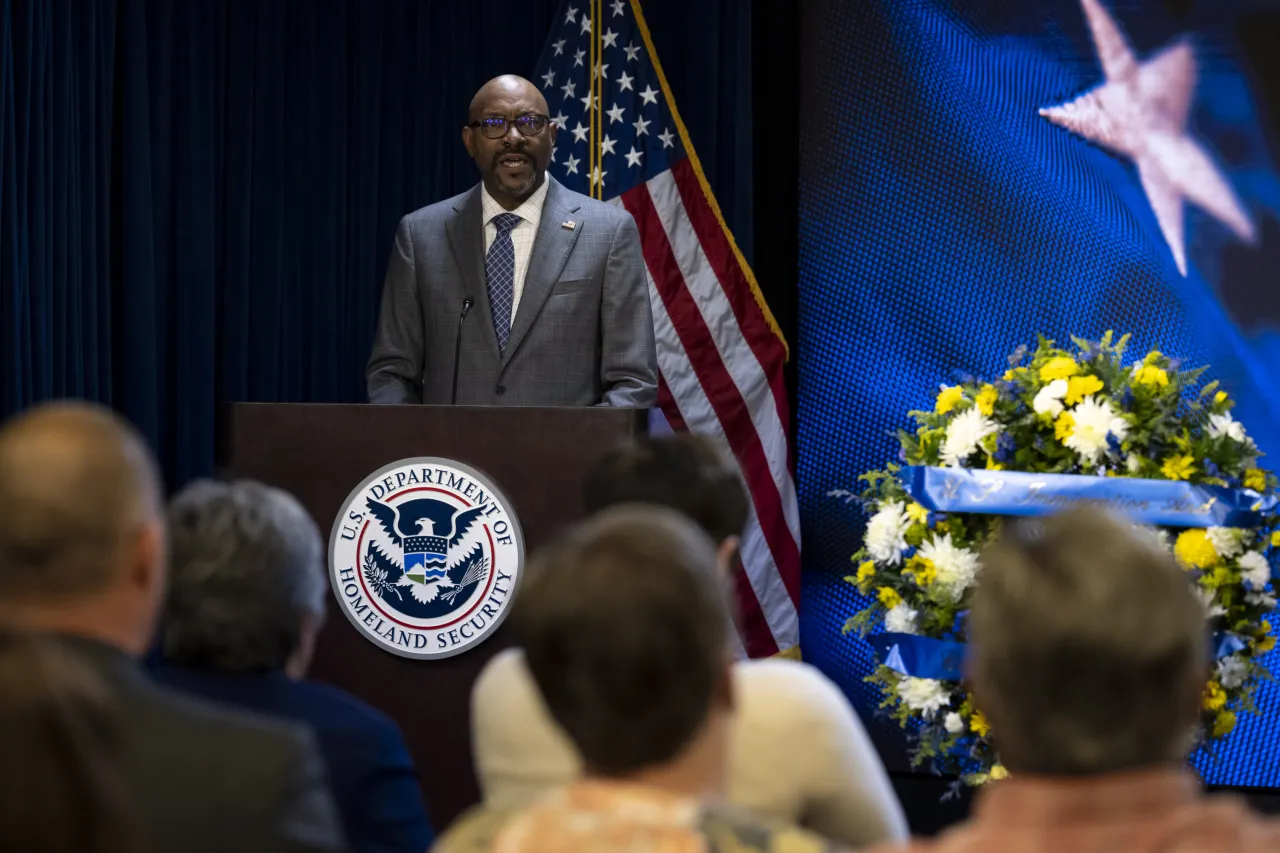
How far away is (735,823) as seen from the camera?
133 centimetres

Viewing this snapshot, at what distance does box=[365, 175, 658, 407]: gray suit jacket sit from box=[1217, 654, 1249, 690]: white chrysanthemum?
1543mm

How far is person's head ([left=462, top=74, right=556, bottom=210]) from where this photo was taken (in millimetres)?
4121

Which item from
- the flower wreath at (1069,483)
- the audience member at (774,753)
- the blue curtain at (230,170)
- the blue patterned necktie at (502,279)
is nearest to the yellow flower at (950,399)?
the flower wreath at (1069,483)

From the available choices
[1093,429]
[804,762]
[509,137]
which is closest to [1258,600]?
[1093,429]

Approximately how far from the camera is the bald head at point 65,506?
5.11 feet

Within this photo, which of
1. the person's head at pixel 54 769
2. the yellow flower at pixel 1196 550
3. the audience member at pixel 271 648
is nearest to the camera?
the person's head at pixel 54 769

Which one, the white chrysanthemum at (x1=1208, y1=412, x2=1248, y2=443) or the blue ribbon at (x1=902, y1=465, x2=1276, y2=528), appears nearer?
the blue ribbon at (x1=902, y1=465, x2=1276, y2=528)

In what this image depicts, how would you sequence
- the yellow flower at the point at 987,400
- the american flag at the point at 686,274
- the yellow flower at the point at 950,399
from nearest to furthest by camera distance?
the yellow flower at the point at 987,400 < the yellow flower at the point at 950,399 < the american flag at the point at 686,274

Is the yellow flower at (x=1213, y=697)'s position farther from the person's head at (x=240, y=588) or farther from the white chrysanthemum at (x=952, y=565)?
the person's head at (x=240, y=588)

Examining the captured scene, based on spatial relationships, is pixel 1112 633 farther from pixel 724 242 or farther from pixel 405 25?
pixel 405 25

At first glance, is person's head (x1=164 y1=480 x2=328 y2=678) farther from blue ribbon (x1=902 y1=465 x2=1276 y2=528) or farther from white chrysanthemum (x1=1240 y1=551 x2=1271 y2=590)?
white chrysanthemum (x1=1240 y1=551 x2=1271 y2=590)

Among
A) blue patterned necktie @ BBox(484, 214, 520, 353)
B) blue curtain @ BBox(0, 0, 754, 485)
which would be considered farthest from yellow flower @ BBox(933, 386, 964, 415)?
blue curtain @ BBox(0, 0, 754, 485)

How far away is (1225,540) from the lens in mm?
3957

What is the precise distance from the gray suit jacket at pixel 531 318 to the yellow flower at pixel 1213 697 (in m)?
→ 1.54
